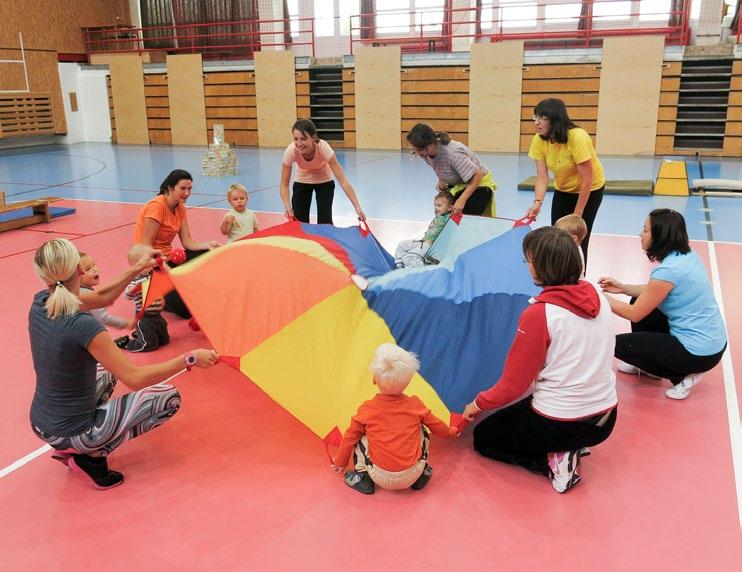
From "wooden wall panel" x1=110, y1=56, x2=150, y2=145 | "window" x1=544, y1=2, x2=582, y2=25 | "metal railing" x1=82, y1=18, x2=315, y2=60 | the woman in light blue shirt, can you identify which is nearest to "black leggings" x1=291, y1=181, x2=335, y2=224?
the woman in light blue shirt

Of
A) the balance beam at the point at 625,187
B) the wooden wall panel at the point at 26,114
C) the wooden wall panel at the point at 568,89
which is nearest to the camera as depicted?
the balance beam at the point at 625,187

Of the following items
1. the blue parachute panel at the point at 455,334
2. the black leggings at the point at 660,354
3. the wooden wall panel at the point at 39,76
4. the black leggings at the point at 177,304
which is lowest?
the black leggings at the point at 177,304

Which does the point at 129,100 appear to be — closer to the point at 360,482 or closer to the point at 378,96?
the point at 378,96

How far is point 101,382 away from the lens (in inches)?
120

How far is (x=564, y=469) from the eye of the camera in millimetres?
2590

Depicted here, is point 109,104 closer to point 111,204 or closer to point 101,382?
point 111,204

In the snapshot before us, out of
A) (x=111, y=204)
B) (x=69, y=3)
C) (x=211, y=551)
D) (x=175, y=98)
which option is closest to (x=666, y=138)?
(x=111, y=204)

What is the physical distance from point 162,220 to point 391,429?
2.65 metres

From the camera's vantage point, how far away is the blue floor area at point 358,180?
25.9 feet

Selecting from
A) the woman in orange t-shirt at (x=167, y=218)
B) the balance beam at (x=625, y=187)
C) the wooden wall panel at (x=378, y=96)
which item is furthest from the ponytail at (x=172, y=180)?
the wooden wall panel at (x=378, y=96)

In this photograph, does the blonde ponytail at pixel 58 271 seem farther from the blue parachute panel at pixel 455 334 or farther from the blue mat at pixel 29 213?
the blue mat at pixel 29 213

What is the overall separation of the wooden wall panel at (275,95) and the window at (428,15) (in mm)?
3377

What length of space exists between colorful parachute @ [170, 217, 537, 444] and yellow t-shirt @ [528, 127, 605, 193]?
3.72ft

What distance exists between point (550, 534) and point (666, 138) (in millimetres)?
12861
